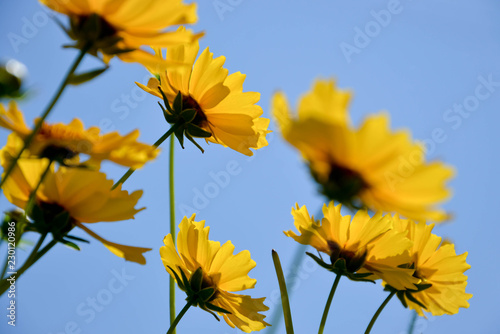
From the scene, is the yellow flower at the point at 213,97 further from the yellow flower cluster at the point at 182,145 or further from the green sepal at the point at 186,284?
the green sepal at the point at 186,284

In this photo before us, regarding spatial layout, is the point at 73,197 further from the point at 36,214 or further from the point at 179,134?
the point at 179,134

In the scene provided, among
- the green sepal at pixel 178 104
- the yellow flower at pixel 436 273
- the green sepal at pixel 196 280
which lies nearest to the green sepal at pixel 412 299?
the yellow flower at pixel 436 273

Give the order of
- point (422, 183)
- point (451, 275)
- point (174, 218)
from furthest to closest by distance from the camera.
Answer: point (451, 275) → point (174, 218) → point (422, 183)

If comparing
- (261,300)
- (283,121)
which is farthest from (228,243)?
(283,121)

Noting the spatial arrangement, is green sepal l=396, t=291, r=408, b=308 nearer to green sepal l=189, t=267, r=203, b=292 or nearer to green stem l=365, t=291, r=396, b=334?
green stem l=365, t=291, r=396, b=334

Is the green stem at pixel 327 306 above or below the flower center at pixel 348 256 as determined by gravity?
below

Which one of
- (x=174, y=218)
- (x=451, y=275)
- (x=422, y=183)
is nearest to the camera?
(x=422, y=183)

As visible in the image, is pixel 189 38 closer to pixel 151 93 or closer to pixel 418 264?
pixel 151 93
